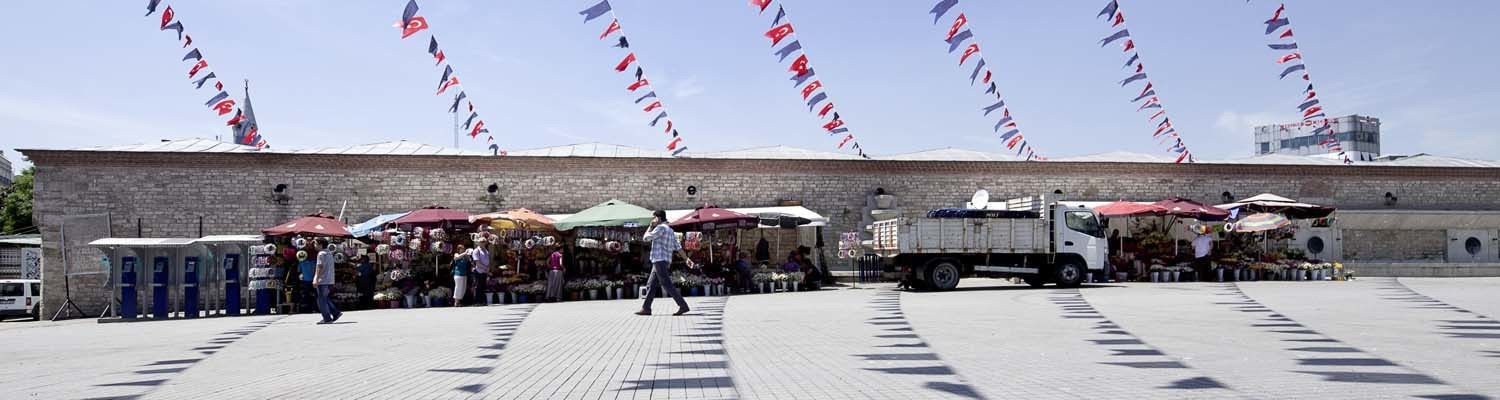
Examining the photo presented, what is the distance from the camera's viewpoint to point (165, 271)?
19.4m

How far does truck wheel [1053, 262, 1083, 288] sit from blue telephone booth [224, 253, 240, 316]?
15545mm

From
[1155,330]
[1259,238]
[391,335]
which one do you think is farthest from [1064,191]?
[391,335]

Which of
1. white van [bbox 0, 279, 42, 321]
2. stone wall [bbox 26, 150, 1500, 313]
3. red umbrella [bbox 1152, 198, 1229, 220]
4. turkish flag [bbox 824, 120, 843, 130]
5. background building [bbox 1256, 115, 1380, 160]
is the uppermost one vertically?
background building [bbox 1256, 115, 1380, 160]

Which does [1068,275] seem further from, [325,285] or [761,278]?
[325,285]

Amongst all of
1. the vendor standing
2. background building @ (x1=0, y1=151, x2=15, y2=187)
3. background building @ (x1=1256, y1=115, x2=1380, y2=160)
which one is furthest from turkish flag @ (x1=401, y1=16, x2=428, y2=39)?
background building @ (x1=0, y1=151, x2=15, y2=187)

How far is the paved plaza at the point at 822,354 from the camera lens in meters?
7.24

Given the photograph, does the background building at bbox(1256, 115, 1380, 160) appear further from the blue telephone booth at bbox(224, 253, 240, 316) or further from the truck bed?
the blue telephone booth at bbox(224, 253, 240, 316)

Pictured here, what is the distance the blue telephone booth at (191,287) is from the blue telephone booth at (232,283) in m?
0.59

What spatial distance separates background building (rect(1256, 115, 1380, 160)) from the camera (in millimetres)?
62531

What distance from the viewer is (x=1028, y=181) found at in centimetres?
3091

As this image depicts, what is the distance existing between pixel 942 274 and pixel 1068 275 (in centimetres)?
258

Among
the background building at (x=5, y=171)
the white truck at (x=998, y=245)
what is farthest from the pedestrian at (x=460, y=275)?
the background building at (x=5, y=171)

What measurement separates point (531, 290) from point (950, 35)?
1076cm

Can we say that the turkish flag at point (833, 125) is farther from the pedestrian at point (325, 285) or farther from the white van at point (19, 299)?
the white van at point (19, 299)
